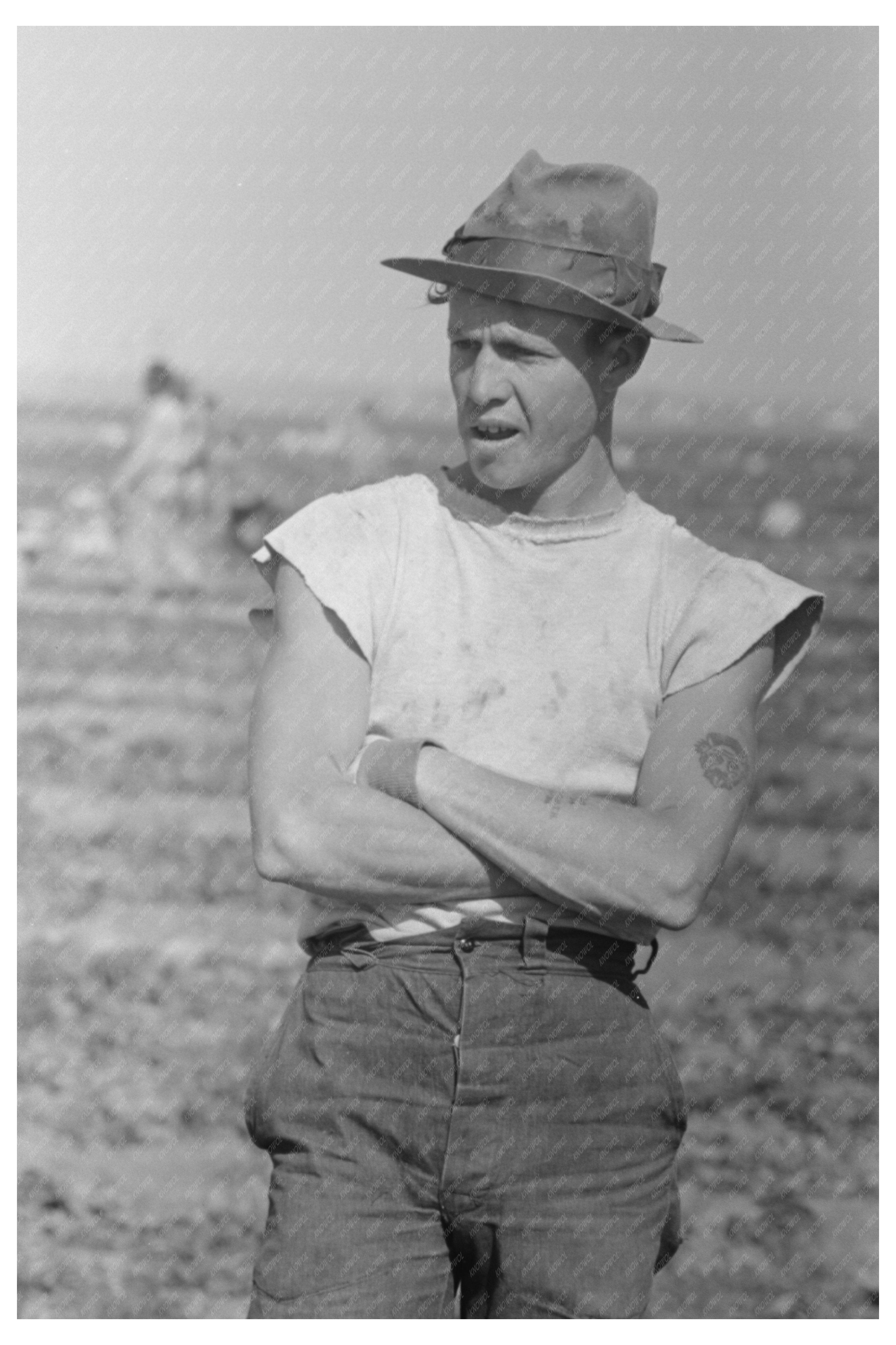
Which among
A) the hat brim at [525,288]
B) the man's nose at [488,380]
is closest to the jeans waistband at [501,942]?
the man's nose at [488,380]

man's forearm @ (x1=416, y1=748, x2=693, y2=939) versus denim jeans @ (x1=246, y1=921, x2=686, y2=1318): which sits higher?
man's forearm @ (x1=416, y1=748, x2=693, y2=939)

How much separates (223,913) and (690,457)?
6.13ft

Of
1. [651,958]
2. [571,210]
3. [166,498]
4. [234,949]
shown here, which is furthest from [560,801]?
[234,949]

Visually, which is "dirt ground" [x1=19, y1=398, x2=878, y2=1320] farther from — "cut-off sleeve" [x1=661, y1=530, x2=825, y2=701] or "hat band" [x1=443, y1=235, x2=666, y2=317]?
"hat band" [x1=443, y1=235, x2=666, y2=317]

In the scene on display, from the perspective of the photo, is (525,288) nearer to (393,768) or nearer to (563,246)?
(563,246)

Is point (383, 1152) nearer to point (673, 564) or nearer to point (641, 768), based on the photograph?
point (641, 768)

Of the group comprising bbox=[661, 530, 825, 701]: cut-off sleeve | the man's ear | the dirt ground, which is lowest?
the dirt ground

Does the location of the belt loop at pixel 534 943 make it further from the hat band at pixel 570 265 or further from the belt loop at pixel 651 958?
the hat band at pixel 570 265

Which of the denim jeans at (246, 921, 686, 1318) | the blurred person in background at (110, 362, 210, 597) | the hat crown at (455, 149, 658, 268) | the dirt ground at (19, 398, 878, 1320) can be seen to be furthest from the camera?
the blurred person in background at (110, 362, 210, 597)

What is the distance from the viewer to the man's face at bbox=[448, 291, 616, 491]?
2445 millimetres

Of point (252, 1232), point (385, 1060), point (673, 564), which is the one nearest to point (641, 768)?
point (673, 564)

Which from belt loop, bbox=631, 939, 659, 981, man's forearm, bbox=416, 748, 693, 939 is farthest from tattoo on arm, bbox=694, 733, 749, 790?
belt loop, bbox=631, 939, 659, 981

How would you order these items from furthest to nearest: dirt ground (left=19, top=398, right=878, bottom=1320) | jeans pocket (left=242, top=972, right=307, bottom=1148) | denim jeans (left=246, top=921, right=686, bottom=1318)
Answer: dirt ground (left=19, top=398, right=878, bottom=1320)
jeans pocket (left=242, top=972, right=307, bottom=1148)
denim jeans (left=246, top=921, right=686, bottom=1318)

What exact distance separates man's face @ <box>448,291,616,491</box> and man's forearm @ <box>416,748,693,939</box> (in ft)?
1.41
